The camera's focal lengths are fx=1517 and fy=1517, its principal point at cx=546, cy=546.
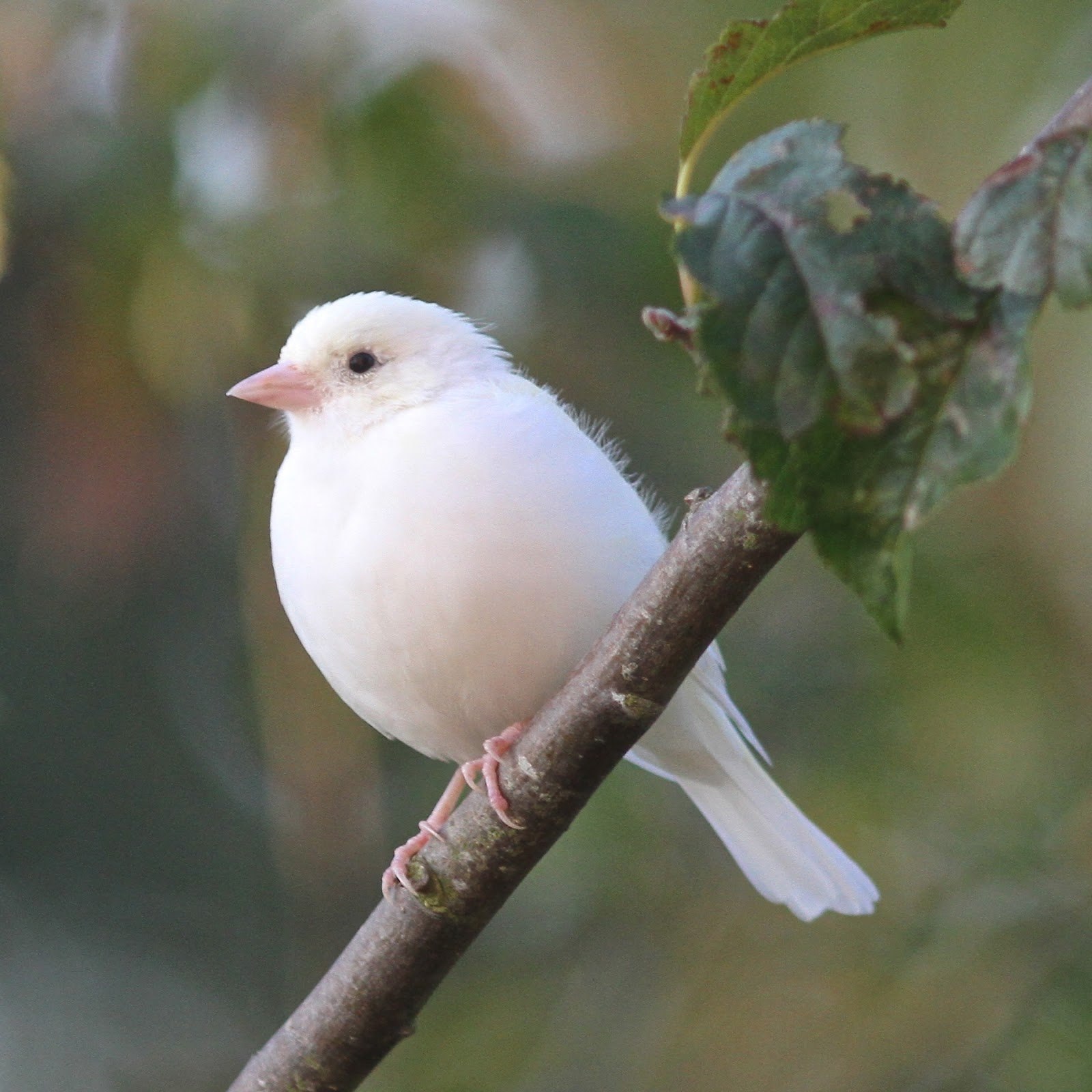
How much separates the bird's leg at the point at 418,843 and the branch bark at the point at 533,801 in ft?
0.12

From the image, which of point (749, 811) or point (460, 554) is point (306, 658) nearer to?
point (749, 811)

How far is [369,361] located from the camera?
12.4ft

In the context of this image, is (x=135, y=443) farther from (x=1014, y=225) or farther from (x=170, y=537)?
(x=1014, y=225)

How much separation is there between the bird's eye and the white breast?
30 cm

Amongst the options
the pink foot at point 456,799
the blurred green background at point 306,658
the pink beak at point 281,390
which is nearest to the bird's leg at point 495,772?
the pink foot at point 456,799

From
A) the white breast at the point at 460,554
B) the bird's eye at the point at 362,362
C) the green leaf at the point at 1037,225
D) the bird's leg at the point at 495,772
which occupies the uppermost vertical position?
the green leaf at the point at 1037,225

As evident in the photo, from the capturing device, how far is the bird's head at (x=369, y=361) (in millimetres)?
3664

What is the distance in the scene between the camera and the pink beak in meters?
3.73

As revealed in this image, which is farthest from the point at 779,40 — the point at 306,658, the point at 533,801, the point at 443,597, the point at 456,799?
the point at 306,658

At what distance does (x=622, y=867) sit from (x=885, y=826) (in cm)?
89

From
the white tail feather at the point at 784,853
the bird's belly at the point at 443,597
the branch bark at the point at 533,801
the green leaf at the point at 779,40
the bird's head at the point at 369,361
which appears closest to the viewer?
the green leaf at the point at 779,40

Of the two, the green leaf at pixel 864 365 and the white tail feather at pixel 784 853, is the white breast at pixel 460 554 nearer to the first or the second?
the white tail feather at pixel 784 853

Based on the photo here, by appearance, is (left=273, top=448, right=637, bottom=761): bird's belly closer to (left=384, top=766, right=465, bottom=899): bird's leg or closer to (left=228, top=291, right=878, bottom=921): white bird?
(left=228, top=291, right=878, bottom=921): white bird

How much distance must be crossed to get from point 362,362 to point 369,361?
0.02 meters
